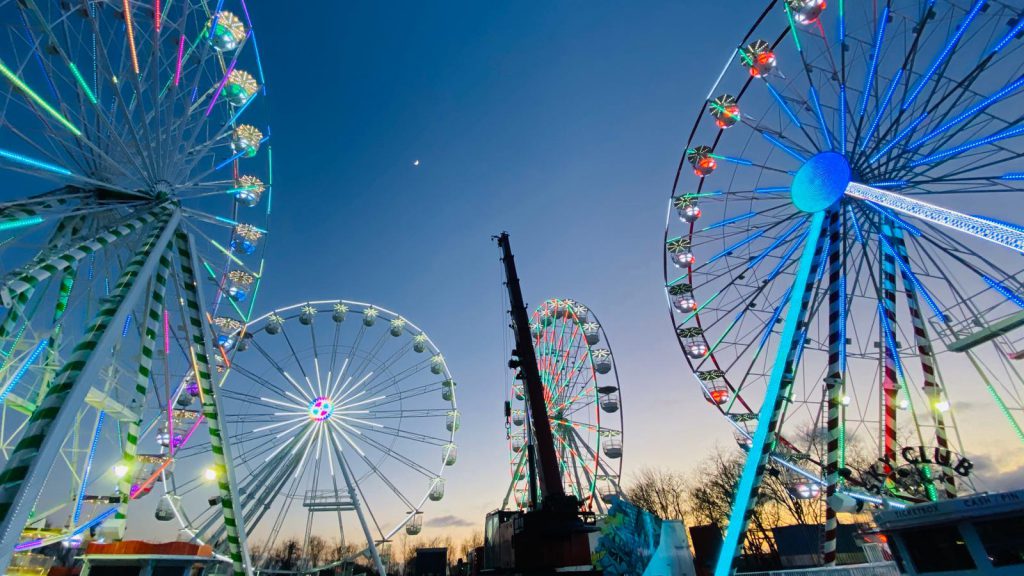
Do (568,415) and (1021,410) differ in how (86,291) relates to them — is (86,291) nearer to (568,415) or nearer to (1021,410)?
(568,415)

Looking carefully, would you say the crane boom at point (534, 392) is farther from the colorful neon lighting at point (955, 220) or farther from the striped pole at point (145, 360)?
the colorful neon lighting at point (955, 220)

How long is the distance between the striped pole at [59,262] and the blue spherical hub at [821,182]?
16883 millimetres

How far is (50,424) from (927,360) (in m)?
19.0

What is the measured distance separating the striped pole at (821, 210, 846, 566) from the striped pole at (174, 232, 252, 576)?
11.3 metres

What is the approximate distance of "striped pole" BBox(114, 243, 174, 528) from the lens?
9312mm

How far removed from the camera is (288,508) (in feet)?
74.8

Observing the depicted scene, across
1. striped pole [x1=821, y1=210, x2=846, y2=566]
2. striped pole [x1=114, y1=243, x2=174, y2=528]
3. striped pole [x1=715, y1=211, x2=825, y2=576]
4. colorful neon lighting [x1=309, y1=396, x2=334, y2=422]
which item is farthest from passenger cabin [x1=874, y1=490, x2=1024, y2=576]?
colorful neon lighting [x1=309, y1=396, x2=334, y2=422]

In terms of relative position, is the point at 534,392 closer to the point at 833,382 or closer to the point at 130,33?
the point at 833,382

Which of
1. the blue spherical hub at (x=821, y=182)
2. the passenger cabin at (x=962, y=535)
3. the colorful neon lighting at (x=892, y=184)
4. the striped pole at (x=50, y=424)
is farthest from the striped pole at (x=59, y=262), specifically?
the colorful neon lighting at (x=892, y=184)

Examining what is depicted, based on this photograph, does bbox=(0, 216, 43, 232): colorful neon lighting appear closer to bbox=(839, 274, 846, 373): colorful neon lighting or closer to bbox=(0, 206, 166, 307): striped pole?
bbox=(0, 206, 166, 307): striped pole

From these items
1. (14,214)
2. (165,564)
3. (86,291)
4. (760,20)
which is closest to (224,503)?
(14,214)

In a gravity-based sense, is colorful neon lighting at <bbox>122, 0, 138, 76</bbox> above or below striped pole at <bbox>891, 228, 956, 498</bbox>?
above

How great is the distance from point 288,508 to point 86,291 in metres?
14.2

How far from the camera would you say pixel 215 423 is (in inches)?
329
